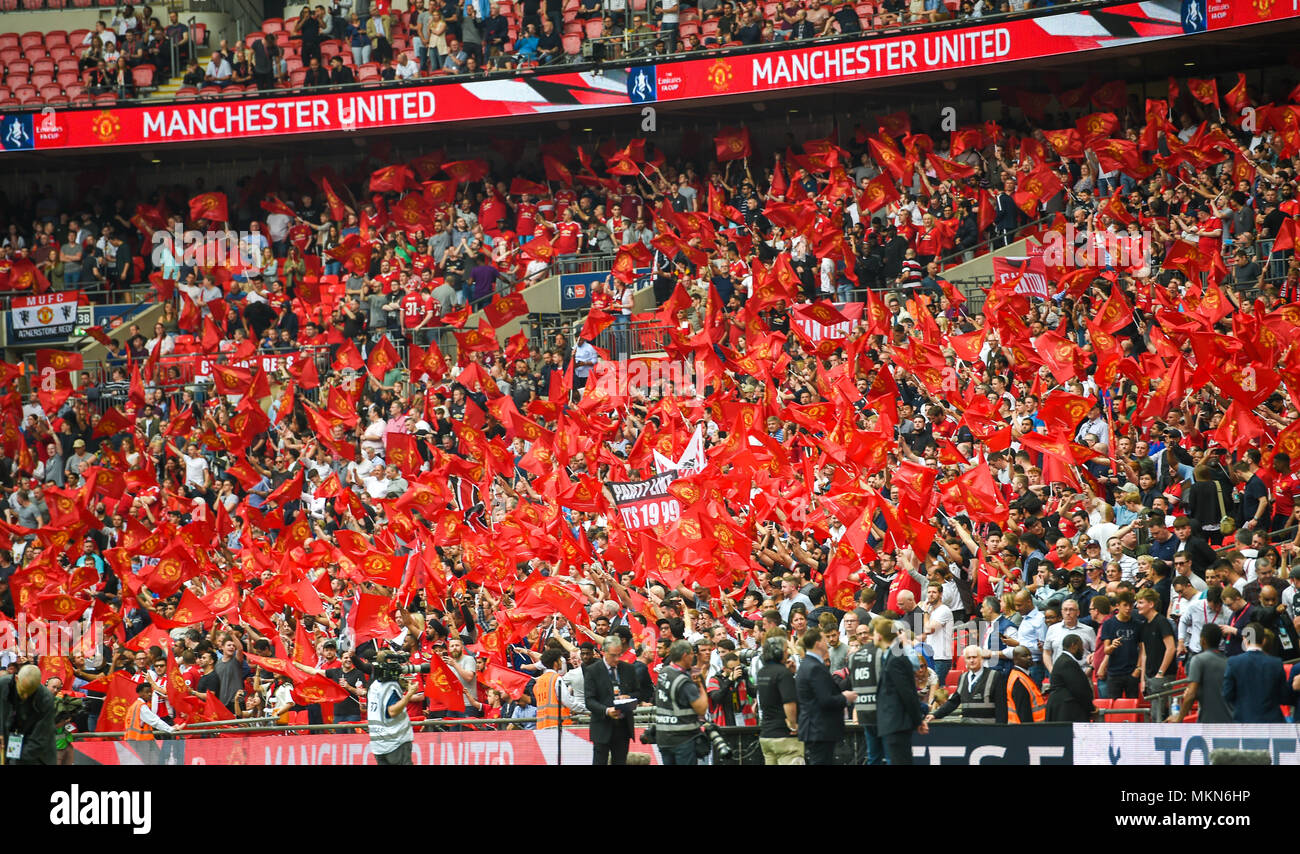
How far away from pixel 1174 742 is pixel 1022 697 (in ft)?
3.56

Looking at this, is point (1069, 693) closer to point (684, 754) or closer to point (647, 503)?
point (684, 754)

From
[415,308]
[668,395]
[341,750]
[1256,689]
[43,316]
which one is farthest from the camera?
[43,316]

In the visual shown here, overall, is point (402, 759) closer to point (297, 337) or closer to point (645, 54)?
point (297, 337)

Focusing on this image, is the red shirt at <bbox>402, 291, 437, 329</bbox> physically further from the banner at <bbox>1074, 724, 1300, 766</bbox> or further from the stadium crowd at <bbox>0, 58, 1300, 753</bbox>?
the banner at <bbox>1074, 724, 1300, 766</bbox>

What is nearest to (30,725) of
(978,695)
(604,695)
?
(604,695)

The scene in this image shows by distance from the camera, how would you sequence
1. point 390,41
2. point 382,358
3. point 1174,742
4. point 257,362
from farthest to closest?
point 390,41 → point 257,362 → point 382,358 → point 1174,742

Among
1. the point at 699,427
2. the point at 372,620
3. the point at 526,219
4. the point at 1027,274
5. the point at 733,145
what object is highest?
the point at 733,145

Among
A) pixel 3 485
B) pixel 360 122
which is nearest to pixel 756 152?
pixel 360 122

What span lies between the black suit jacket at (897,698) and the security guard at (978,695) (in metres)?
0.30

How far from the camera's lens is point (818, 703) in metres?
10.4

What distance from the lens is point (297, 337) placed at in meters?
23.6

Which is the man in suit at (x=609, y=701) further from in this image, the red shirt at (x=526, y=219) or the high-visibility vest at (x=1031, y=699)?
the red shirt at (x=526, y=219)

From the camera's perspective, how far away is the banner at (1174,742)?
31.2ft
